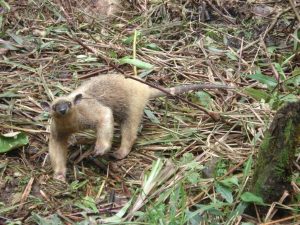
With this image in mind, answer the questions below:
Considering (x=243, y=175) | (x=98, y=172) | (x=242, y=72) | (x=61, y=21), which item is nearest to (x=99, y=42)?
(x=61, y=21)

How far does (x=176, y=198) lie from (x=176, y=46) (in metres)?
3.03

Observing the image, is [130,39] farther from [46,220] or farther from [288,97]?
[46,220]

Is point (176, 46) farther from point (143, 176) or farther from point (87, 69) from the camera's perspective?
point (143, 176)

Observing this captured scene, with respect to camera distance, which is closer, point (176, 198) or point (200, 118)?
point (176, 198)

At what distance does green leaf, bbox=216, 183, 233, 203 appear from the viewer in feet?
12.5

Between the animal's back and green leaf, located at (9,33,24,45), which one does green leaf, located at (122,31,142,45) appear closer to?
green leaf, located at (9,33,24,45)

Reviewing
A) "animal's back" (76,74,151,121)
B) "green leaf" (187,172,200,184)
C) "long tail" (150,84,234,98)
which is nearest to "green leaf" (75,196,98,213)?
"green leaf" (187,172,200,184)

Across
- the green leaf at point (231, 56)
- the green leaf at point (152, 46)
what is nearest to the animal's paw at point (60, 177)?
the green leaf at point (152, 46)

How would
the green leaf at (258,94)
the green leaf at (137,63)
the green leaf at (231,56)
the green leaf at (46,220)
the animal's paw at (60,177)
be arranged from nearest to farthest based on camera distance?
the green leaf at (46,220), the animal's paw at (60,177), the green leaf at (258,94), the green leaf at (137,63), the green leaf at (231,56)

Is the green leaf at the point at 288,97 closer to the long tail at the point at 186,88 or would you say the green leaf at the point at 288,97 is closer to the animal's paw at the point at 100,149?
the long tail at the point at 186,88

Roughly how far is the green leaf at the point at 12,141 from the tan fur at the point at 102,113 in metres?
0.26

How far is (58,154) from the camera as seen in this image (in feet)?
15.4

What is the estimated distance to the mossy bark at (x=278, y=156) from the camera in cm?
355

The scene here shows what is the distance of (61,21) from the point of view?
6980 mm
